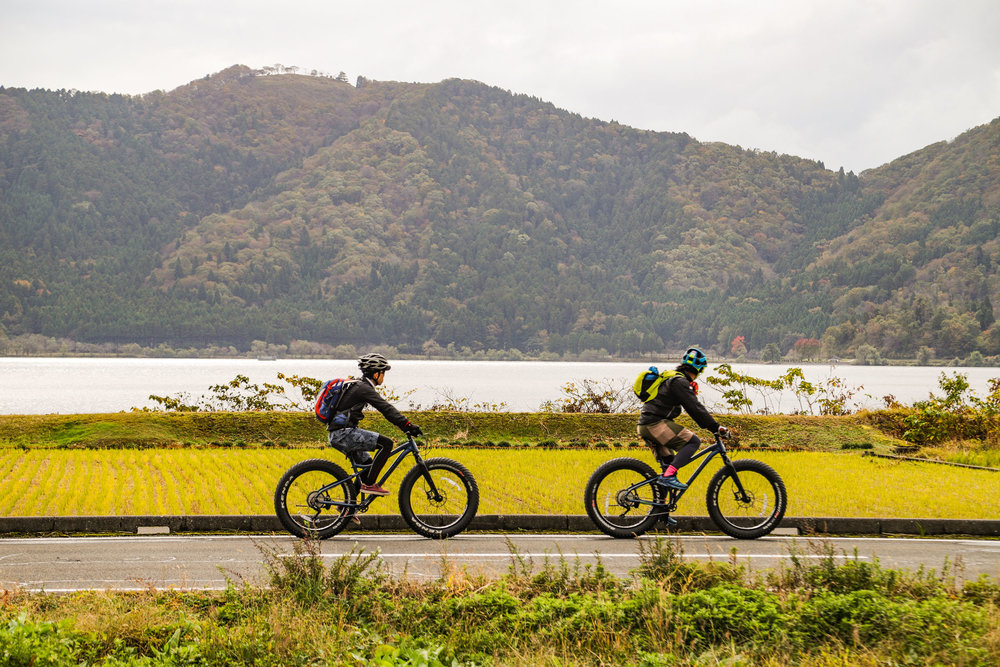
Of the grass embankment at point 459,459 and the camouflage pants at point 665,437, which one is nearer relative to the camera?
the camouflage pants at point 665,437

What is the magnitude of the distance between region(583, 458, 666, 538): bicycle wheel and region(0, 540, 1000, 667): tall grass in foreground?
10.6 feet

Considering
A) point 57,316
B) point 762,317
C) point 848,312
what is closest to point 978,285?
point 848,312

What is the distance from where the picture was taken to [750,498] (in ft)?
36.8

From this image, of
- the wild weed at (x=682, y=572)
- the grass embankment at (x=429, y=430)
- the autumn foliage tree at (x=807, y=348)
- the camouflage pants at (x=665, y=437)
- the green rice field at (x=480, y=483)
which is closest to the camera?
the wild weed at (x=682, y=572)

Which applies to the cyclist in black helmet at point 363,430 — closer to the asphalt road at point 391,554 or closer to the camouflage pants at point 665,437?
the asphalt road at point 391,554

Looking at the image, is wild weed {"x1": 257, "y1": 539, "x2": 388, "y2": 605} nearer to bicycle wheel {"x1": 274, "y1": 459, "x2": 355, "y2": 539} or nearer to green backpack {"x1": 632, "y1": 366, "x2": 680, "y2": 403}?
bicycle wheel {"x1": 274, "y1": 459, "x2": 355, "y2": 539}

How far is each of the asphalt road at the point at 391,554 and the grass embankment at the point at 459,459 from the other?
156 centimetres

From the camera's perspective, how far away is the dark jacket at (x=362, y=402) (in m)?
10.3

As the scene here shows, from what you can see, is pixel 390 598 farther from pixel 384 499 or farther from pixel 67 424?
pixel 67 424

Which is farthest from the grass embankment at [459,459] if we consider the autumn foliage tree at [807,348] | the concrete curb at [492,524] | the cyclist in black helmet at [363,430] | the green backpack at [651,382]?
the autumn foliage tree at [807,348]

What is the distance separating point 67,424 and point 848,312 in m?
181

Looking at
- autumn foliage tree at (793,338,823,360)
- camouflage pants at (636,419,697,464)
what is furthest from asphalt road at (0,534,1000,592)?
autumn foliage tree at (793,338,823,360)

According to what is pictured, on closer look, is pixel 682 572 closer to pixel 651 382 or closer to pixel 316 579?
pixel 316 579

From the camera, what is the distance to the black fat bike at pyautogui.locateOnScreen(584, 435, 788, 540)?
35.8 ft
